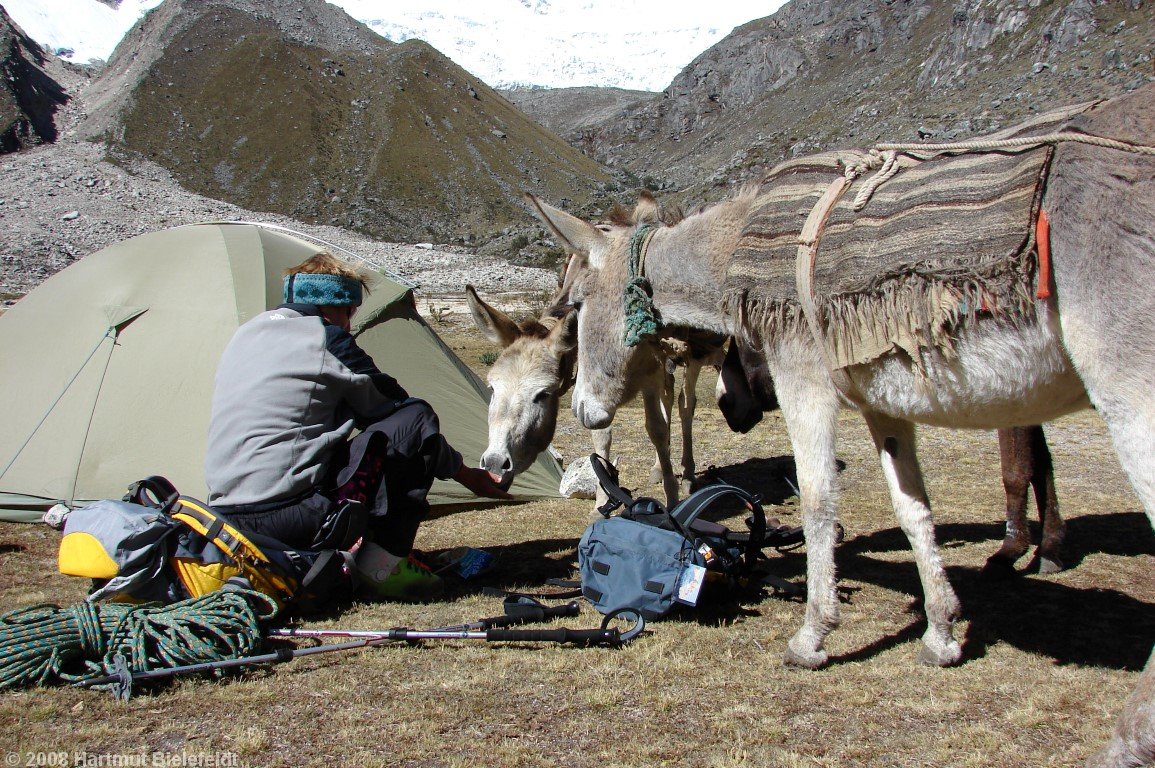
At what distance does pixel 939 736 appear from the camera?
3.17 meters

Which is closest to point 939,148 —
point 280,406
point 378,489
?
point 378,489

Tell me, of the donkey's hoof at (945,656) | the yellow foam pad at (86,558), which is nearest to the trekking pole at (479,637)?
the yellow foam pad at (86,558)

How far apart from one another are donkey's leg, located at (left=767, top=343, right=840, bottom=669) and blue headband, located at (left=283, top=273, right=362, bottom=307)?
2.78 m

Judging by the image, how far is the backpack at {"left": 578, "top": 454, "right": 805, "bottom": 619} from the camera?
4379 mm

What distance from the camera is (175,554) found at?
4109 millimetres

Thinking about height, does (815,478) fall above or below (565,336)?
below

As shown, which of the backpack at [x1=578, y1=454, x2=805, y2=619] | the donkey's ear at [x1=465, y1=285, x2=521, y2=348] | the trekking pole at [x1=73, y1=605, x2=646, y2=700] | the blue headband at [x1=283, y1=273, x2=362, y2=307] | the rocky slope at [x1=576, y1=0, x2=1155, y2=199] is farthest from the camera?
the rocky slope at [x1=576, y1=0, x2=1155, y2=199]

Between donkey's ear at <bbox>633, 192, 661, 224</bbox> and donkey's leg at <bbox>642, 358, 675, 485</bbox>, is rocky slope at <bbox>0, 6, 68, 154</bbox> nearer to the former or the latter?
donkey's leg at <bbox>642, 358, 675, 485</bbox>

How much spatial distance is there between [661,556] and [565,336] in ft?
7.12

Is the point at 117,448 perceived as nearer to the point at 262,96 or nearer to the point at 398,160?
the point at 398,160

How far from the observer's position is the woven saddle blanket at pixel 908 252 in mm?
3021

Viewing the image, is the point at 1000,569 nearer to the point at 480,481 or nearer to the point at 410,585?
the point at 480,481

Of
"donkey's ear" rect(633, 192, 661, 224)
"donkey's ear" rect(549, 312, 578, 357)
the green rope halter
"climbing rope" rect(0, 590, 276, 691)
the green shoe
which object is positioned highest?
"donkey's ear" rect(633, 192, 661, 224)

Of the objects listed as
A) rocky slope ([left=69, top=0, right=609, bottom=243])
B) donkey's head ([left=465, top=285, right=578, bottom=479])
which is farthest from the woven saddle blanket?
rocky slope ([left=69, top=0, right=609, bottom=243])
